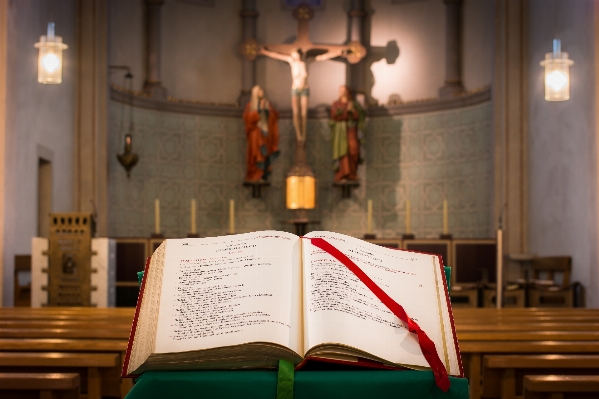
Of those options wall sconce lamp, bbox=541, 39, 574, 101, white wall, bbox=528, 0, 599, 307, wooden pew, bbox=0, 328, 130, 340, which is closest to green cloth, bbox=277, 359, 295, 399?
wooden pew, bbox=0, 328, 130, 340

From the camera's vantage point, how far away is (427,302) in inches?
61.2

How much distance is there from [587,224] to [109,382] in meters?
5.98

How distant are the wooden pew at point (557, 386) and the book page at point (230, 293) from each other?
0.57m

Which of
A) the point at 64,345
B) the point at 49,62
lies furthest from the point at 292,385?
the point at 49,62

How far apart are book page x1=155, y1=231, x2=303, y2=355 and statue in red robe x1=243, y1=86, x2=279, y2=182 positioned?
8876 mm

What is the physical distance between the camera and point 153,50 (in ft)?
35.2

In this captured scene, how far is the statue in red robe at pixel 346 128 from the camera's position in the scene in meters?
10.3

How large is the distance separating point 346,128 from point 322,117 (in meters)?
0.90

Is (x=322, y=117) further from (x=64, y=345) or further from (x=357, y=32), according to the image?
(x=64, y=345)

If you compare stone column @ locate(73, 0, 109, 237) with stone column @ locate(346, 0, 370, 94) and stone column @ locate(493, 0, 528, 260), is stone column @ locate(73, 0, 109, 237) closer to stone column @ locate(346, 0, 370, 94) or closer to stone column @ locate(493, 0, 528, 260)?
stone column @ locate(346, 0, 370, 94)

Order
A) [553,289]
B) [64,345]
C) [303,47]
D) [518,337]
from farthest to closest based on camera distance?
[303,47] < [553,289] < [518,337] < [64,345]

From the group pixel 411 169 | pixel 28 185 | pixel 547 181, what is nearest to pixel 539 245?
pixel 547 181

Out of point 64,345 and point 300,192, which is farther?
point 300,192

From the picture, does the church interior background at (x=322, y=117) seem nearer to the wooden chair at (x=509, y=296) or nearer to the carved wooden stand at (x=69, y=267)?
the wooden chair at (x=509, y=296)
